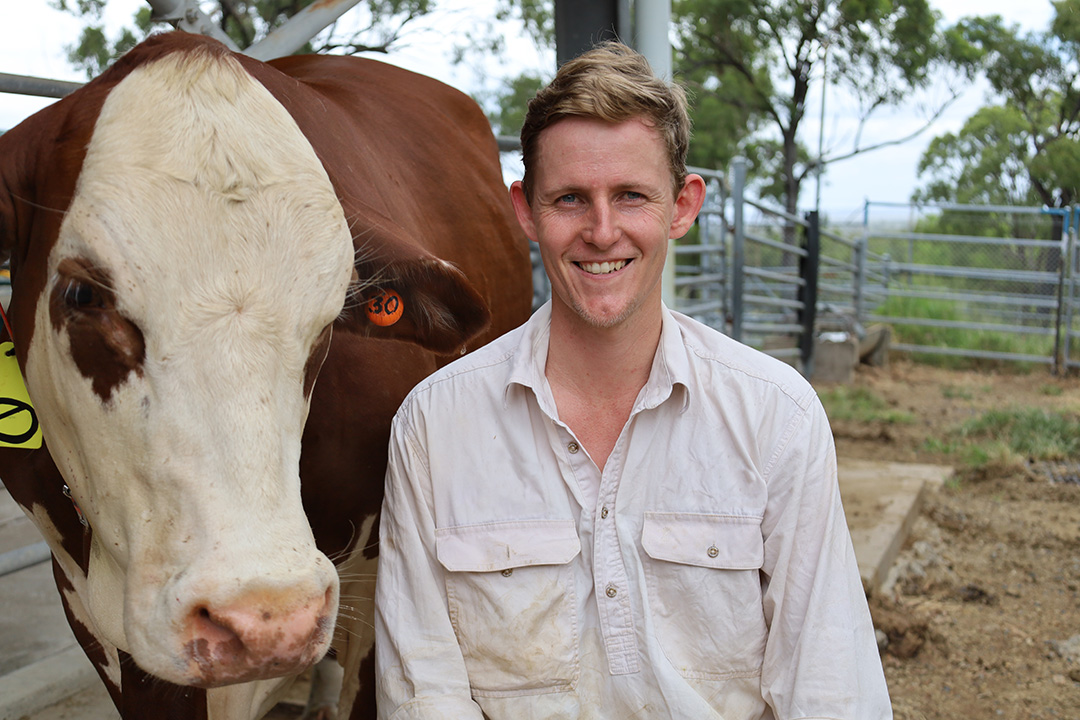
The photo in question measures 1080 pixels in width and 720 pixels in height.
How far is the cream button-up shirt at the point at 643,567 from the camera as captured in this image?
1.79m

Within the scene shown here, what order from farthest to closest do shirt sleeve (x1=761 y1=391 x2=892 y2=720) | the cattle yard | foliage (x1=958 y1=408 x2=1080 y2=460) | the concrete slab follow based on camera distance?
1. foliage (x1=958 y1=408 x2=1080 y2=460)
2. the concrete slab
3. the cattle yard
4. shirt sleeve (x1=761 y1=391 x2=892 y2=720)

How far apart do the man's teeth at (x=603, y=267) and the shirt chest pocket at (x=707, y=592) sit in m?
0.46

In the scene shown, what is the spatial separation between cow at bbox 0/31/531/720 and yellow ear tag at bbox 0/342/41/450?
98 millimetres

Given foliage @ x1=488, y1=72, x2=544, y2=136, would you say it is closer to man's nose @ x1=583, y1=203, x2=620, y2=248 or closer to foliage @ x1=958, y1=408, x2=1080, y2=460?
foliage @ x1=958, y1=408, x2=1080, y2=460

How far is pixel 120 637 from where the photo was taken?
2072mm

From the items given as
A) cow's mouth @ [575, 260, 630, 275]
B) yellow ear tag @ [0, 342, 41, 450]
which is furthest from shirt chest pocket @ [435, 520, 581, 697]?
yellow ear tag @ [0, 342, 41, 450]

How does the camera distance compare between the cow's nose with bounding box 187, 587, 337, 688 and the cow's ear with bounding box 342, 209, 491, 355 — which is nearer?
the cow's nose with bounding box 187, 587, 337, 688

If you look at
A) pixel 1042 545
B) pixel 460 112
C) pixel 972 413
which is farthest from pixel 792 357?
pixel 460 112

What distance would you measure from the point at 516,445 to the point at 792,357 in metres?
8.23

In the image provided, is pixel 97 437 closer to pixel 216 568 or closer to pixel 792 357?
pixel 216 568

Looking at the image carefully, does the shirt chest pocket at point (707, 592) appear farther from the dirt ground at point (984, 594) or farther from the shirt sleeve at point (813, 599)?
the dirt ground at point (984, 594)

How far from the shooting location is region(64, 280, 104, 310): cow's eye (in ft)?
5.25

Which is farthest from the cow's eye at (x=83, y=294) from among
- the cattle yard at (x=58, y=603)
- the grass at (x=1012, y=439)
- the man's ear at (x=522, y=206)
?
the grass at (x=1012, y=439)

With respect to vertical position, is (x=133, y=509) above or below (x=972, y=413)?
above
